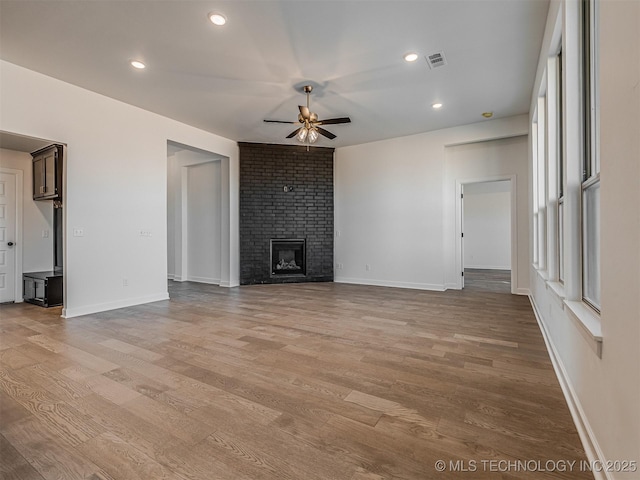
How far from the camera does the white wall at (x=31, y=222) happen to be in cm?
496

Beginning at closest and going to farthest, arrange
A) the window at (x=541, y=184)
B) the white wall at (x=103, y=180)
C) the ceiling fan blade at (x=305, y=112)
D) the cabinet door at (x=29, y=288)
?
1. the window at (x=541, y=184)
2. the white wall at (x=103, y=180)
3. the ceiling fan blade at (x=305, y=112)
4. the cabinet door at (x=29, y=288)

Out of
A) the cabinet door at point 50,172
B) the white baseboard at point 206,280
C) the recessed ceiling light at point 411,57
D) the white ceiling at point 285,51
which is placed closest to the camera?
the white ceiling at point 285,51

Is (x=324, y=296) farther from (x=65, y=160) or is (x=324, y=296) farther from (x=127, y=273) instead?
(x=65, y=160)

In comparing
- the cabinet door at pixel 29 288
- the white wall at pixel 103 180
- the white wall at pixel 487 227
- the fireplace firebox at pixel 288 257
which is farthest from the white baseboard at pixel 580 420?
the white wall at pixel 487 227

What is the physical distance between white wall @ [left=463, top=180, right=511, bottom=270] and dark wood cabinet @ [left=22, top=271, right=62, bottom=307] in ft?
31.7

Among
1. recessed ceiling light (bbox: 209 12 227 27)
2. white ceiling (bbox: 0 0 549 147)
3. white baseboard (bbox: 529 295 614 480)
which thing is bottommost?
white baseboard (bbox: 529 295 614 480)

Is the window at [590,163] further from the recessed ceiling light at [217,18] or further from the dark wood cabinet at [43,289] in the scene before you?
the dark wood cabinet at [43,289]

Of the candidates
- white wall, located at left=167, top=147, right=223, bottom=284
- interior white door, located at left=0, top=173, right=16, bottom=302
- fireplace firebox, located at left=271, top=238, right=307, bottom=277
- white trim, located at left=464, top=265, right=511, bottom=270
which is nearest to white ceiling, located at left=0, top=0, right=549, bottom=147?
white wall, located at left=167, top=147, right=223, bottom=284

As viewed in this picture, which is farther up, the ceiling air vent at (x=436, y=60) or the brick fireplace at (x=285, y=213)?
the ceiling air vent at (x=436, y=60)

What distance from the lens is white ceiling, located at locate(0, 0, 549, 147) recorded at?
8.55 ft

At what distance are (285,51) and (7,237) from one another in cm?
530

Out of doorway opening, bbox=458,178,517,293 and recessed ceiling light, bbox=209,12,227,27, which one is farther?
doorway opening, bbox=458,178,517,293

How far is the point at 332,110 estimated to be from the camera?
4727 millimetres

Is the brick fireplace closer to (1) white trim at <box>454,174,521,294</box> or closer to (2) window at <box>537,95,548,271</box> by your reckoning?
(1) white trim at <box>454,174,521,294</box>
